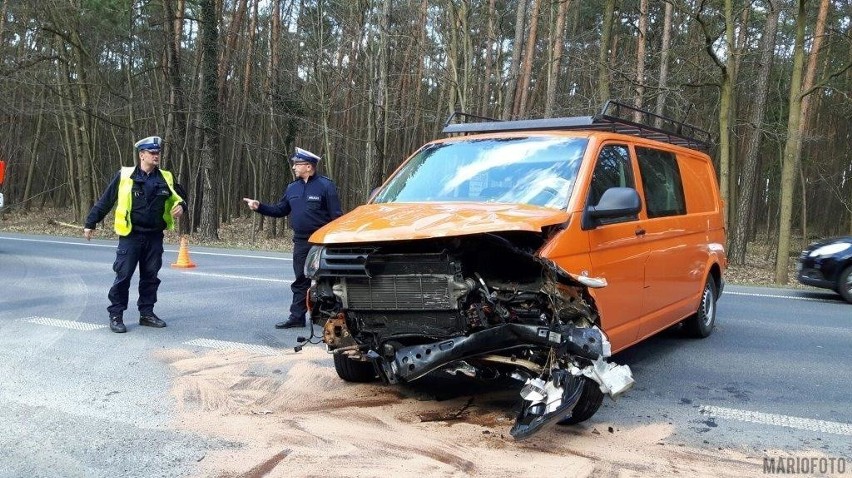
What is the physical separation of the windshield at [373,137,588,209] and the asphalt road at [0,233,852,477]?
5.44 ft

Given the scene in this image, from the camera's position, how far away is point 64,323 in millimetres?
7500

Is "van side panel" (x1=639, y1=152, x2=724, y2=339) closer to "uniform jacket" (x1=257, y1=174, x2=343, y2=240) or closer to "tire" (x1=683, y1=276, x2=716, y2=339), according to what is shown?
"tire" (x1=683, y1=276, x2=716, y2=339)

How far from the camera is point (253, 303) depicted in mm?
9016

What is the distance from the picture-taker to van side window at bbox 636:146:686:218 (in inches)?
228

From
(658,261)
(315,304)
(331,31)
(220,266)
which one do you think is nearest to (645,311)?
(658,261)

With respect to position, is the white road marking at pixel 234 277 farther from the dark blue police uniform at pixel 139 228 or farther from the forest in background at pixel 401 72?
the forest in background at pixel 401 72

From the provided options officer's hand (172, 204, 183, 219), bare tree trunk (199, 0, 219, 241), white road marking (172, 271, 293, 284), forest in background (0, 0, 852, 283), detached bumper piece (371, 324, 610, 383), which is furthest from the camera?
bare tree trunk (199, 0, 219, 241)

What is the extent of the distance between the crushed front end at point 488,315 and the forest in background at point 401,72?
13.4 m

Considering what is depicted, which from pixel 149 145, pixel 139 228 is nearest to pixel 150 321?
pixel 139 228

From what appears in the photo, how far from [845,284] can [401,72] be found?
20.1m

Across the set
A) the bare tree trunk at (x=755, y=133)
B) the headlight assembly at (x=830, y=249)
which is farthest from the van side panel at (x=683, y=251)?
the bare tree trunk at (x=755, y=133)

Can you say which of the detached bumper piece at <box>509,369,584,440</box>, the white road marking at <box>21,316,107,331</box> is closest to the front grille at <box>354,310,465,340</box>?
the detached bumper piece at <box>509,369,584,440</box>

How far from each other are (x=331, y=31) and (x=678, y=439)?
907 inches

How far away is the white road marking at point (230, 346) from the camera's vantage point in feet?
21.0
